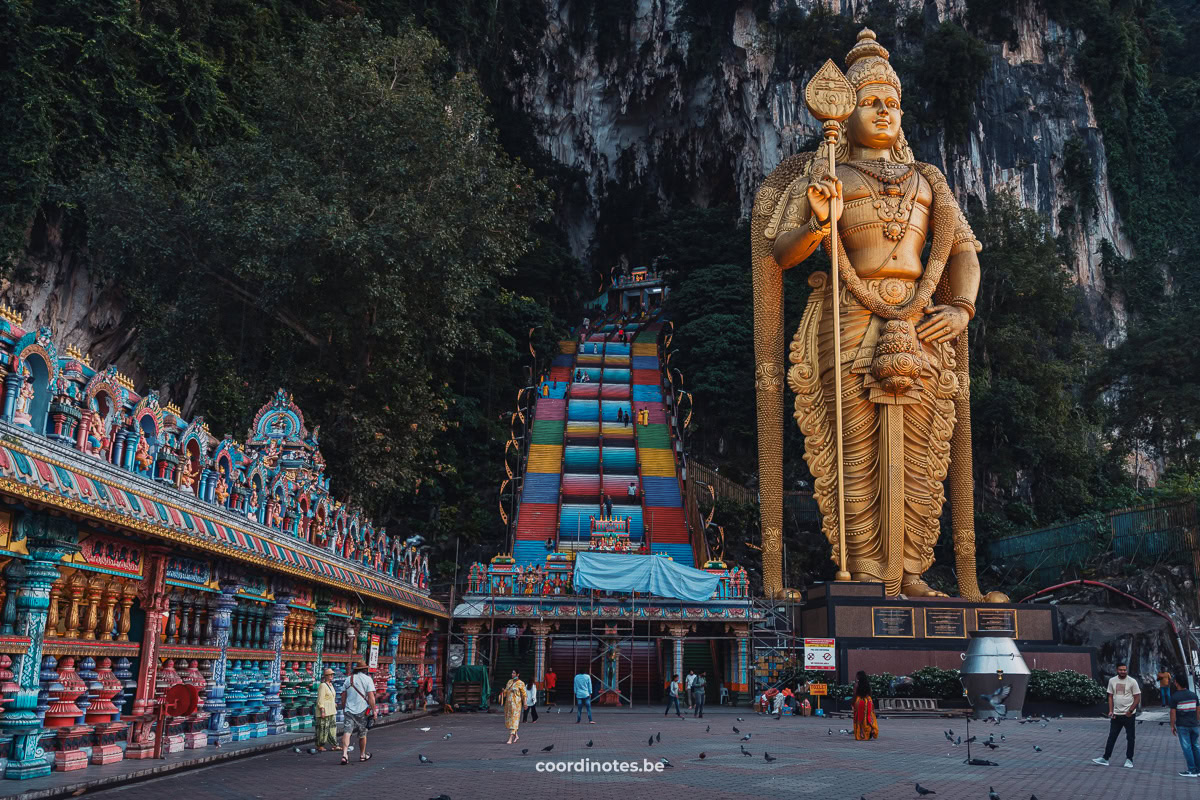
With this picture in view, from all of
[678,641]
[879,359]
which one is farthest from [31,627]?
[879,359]

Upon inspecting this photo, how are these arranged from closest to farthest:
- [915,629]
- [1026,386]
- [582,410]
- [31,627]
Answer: [31,627] → [915,629] → [1026,386] → [582,410]

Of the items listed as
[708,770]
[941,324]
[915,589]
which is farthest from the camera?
[941,324]

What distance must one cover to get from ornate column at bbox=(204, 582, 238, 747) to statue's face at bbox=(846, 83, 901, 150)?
44.6 feet

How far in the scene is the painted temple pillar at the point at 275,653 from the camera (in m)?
9.23

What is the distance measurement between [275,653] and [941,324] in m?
12.1

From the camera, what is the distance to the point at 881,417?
16.9 metres

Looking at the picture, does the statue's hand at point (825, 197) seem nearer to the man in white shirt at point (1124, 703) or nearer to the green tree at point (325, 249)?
the green tree at point (325, 249)

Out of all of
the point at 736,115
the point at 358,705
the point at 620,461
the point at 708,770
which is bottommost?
the point at 708,770

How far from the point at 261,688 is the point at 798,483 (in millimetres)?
19629

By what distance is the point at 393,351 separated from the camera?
17.1 meters

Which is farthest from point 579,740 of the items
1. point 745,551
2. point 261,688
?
point 745,551

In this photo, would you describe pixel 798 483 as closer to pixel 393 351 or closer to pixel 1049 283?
pixel 1049 283

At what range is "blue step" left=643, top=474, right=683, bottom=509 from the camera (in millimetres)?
24266

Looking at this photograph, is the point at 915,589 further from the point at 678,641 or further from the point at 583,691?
the point at 583,691
